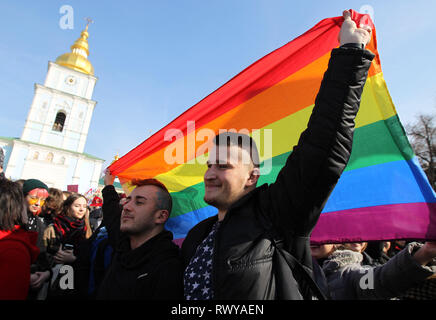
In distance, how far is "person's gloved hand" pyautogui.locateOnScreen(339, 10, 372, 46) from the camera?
142 centimetres

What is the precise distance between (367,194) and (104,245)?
8.48ft

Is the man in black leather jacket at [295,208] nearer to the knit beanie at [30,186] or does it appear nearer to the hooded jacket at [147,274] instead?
the hooded jacket at [147,274]

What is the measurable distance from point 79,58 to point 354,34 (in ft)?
162

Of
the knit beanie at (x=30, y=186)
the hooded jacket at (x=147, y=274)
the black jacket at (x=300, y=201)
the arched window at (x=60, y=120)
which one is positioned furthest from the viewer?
the arched window at (x=60, y=120)

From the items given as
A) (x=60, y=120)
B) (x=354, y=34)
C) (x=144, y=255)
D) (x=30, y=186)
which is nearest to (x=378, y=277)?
(x=354, y=34)

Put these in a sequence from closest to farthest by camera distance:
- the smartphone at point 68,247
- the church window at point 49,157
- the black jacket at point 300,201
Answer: the black jacket at point 300,201, the smartphone at point 68,247, the church window at point 49,157

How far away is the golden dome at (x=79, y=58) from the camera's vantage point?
4138 centimetres

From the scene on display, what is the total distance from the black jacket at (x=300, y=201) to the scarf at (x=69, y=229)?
10.2 feet

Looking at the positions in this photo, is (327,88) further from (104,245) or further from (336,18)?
(104,245)

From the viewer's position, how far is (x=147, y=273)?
1.92m

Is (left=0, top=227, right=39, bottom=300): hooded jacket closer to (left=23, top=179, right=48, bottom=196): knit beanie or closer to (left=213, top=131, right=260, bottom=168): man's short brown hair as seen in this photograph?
(left=213, top=131, right=260, bottom=168): man's short brown hair

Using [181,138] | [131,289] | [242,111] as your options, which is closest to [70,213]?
[181,138]

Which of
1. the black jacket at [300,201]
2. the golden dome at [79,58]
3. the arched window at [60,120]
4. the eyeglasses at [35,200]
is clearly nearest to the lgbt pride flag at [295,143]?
the black jacket at [300,201]

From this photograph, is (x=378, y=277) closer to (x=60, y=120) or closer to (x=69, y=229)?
(x=69, y=229)
